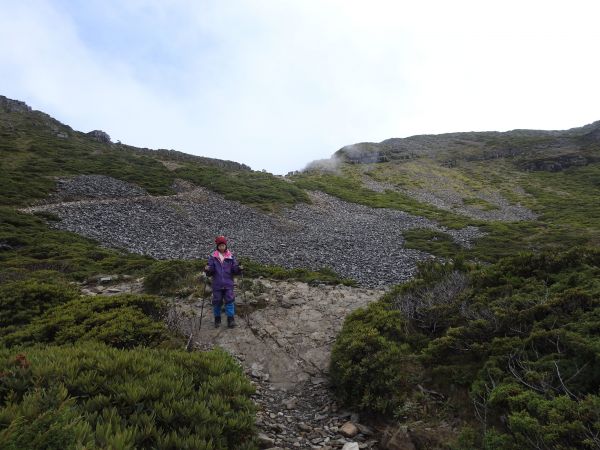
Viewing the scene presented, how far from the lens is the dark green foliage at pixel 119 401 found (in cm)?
358

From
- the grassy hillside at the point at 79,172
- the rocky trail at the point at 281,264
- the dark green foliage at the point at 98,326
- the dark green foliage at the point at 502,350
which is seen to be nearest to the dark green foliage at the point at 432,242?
the rocky trail at the point at 281,264

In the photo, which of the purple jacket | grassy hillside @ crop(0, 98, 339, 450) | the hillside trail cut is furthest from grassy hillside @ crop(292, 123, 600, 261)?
grassy hillside @ crop(0, 98, 339, 450)

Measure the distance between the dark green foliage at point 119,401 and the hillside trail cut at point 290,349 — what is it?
3.36 feet

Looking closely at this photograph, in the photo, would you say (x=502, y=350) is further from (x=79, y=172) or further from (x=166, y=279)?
(x=79, y=172)

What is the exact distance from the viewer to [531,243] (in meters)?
29.0

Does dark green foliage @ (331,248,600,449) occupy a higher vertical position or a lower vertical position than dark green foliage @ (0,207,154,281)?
lower

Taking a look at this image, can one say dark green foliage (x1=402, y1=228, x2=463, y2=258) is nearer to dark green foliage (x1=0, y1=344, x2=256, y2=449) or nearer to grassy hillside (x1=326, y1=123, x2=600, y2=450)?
grassy hillside (x1=326, y1=123, x2=600, y2=450)

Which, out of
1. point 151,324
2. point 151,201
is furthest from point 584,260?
point 151,201

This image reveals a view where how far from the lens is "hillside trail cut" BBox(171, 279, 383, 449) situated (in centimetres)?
615

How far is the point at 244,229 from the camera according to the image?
31359 mm

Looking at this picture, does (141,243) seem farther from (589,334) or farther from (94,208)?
(589,334)

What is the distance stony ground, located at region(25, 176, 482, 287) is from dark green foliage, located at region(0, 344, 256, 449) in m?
13.0

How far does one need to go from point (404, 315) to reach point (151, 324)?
6065 mm

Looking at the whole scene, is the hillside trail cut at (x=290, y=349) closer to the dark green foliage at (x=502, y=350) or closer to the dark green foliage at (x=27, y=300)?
the dark green foliage at (x=502, y=350)
